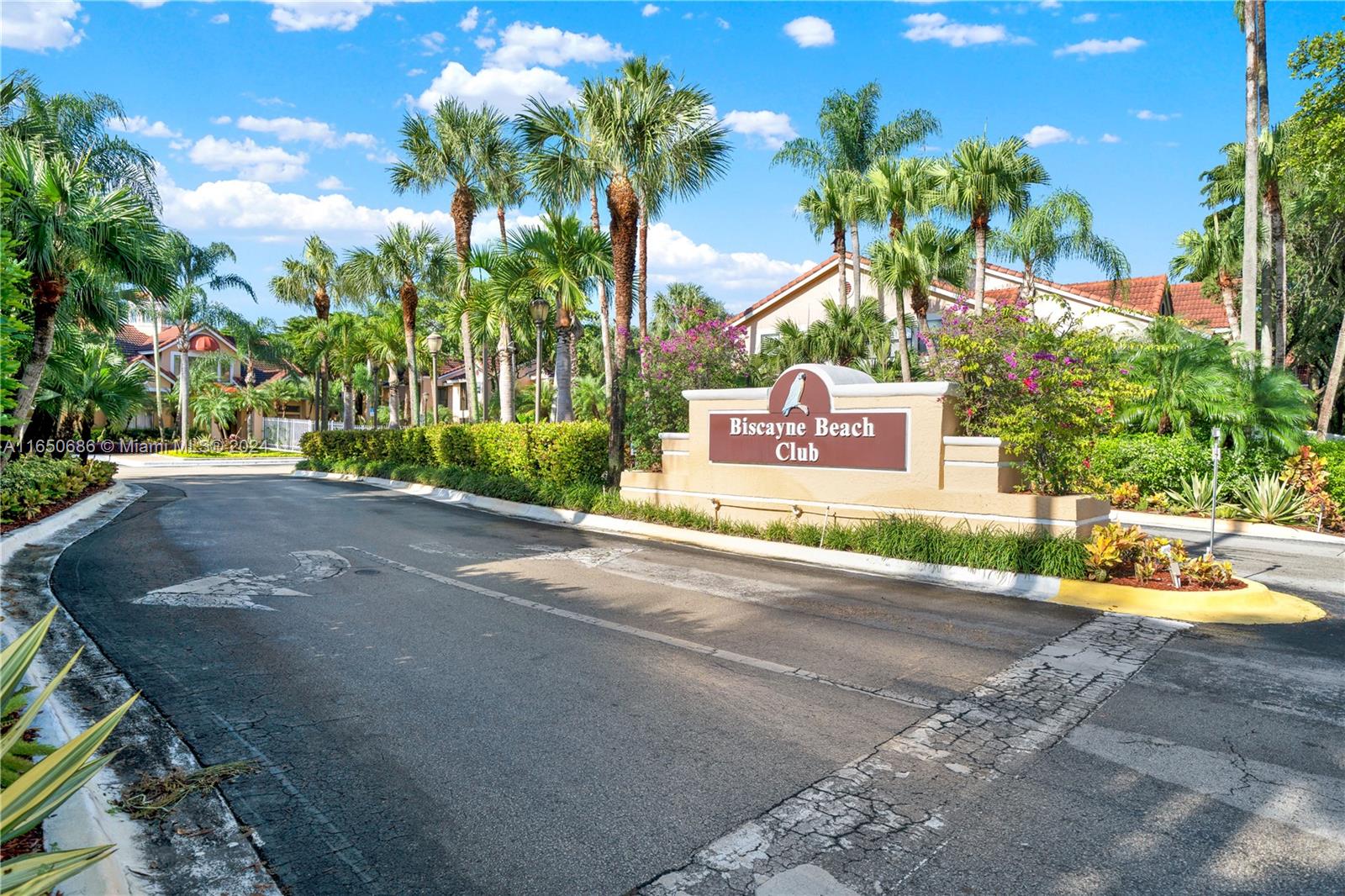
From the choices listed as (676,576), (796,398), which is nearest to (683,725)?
(676,576)

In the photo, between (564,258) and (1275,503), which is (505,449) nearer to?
(564,258)

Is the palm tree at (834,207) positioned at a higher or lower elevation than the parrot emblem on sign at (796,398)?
higher

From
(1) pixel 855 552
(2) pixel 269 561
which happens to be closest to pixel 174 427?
(2) pixel 269 561

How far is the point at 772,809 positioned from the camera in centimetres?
420

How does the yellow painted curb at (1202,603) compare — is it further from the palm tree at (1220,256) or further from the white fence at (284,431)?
the white fence at (284,431)

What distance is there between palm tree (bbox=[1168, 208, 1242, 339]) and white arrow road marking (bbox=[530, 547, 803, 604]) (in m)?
24.5

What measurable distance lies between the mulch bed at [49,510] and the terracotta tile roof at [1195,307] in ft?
119

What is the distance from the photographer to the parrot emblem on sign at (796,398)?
12.6 m

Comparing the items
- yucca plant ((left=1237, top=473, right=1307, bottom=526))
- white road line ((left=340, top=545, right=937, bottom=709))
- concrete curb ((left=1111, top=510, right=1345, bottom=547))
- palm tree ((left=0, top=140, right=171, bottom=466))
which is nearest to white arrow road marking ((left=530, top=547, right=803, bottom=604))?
white road line ((left=340, top=545, right=937, bottom=709))

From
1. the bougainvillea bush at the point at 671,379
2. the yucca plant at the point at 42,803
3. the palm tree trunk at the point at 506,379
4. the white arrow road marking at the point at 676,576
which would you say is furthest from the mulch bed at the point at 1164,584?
the palm tree trunk at the point at 506,379

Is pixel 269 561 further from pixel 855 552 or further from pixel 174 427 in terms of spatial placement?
pixel 174 427

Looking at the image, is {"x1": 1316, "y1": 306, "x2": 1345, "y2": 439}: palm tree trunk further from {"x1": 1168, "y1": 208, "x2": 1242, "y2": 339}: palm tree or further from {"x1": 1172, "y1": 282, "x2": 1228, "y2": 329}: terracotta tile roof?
{"x1": 1172, "y1": 282, "x2": 1228, "y2": 329}: terracotta tile roof

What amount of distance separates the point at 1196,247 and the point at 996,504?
24190mm

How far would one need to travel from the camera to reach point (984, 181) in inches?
894
